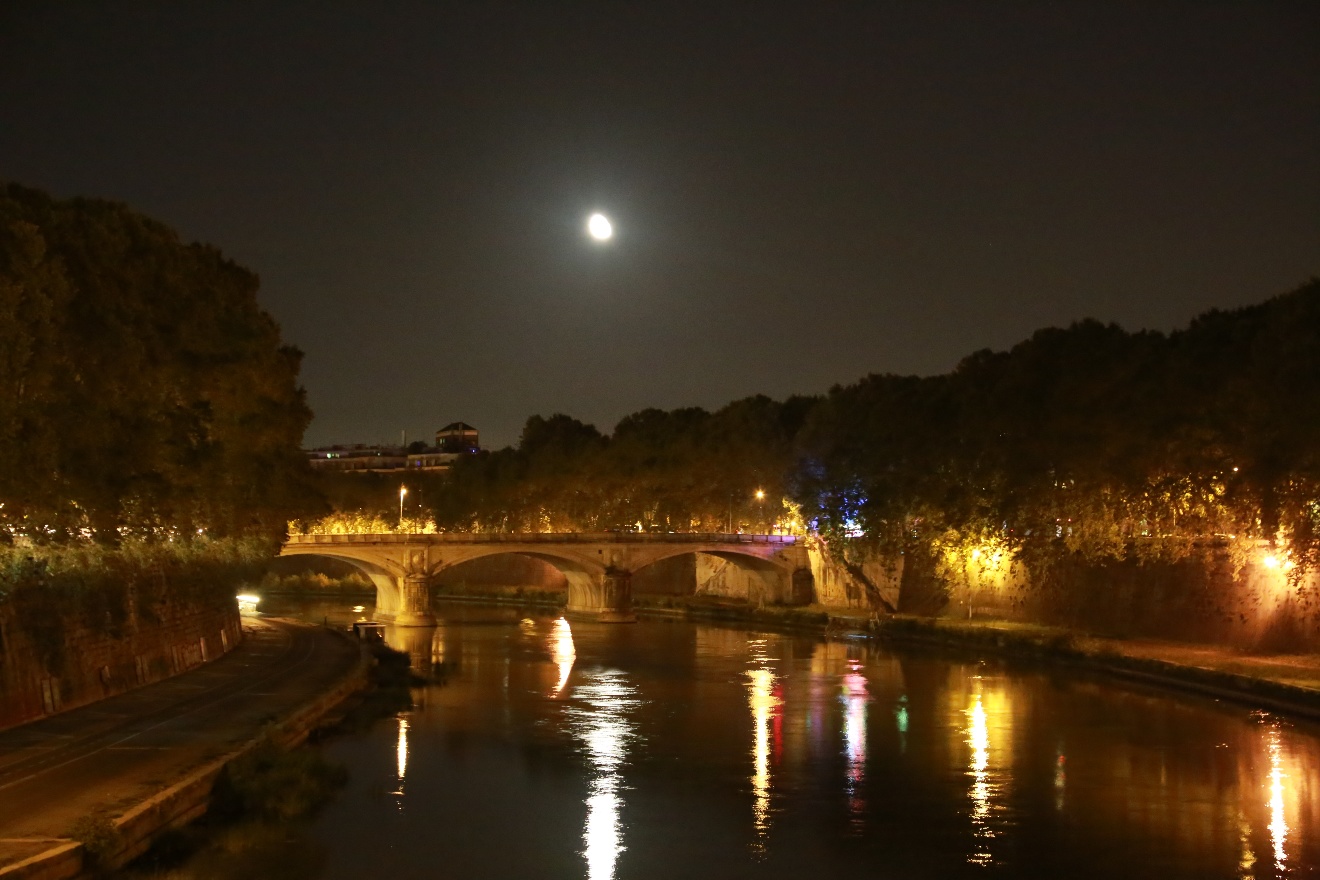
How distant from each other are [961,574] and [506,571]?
5094 centimetres

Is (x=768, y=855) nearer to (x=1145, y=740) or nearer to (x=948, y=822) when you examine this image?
(x=948, y=822)

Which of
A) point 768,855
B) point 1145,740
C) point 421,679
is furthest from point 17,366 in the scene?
point 1145,740

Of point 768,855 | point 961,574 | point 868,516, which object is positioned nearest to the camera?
point 768,855

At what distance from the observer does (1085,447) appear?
51.0m

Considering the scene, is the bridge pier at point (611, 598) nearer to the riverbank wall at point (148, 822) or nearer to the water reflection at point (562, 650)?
the water reflection at point (562, 650)

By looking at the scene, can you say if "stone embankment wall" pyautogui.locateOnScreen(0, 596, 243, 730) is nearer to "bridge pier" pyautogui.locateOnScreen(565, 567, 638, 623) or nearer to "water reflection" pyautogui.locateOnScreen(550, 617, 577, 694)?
"water reflection" pyautogui.locateOnScreen(550, 617, 577, 694)

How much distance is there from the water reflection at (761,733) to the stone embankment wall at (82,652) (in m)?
12.8

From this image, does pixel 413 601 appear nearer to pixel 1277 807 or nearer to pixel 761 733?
pixel 761 733

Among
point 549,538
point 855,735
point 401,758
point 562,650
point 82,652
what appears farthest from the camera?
point 549,538

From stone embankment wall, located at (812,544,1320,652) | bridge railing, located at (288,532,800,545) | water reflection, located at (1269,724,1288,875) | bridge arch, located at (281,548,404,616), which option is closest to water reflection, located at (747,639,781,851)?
water reflection, located at (1269,724,1288,875)

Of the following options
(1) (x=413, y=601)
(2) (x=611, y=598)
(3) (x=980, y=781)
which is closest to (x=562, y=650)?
(1) (x=413, y=601)

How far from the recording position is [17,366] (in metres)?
23.6

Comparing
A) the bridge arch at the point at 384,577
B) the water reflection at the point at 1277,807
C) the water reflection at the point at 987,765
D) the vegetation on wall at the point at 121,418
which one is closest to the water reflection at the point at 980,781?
the water reflection at the point at 987,765

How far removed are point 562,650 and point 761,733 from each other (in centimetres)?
2480
